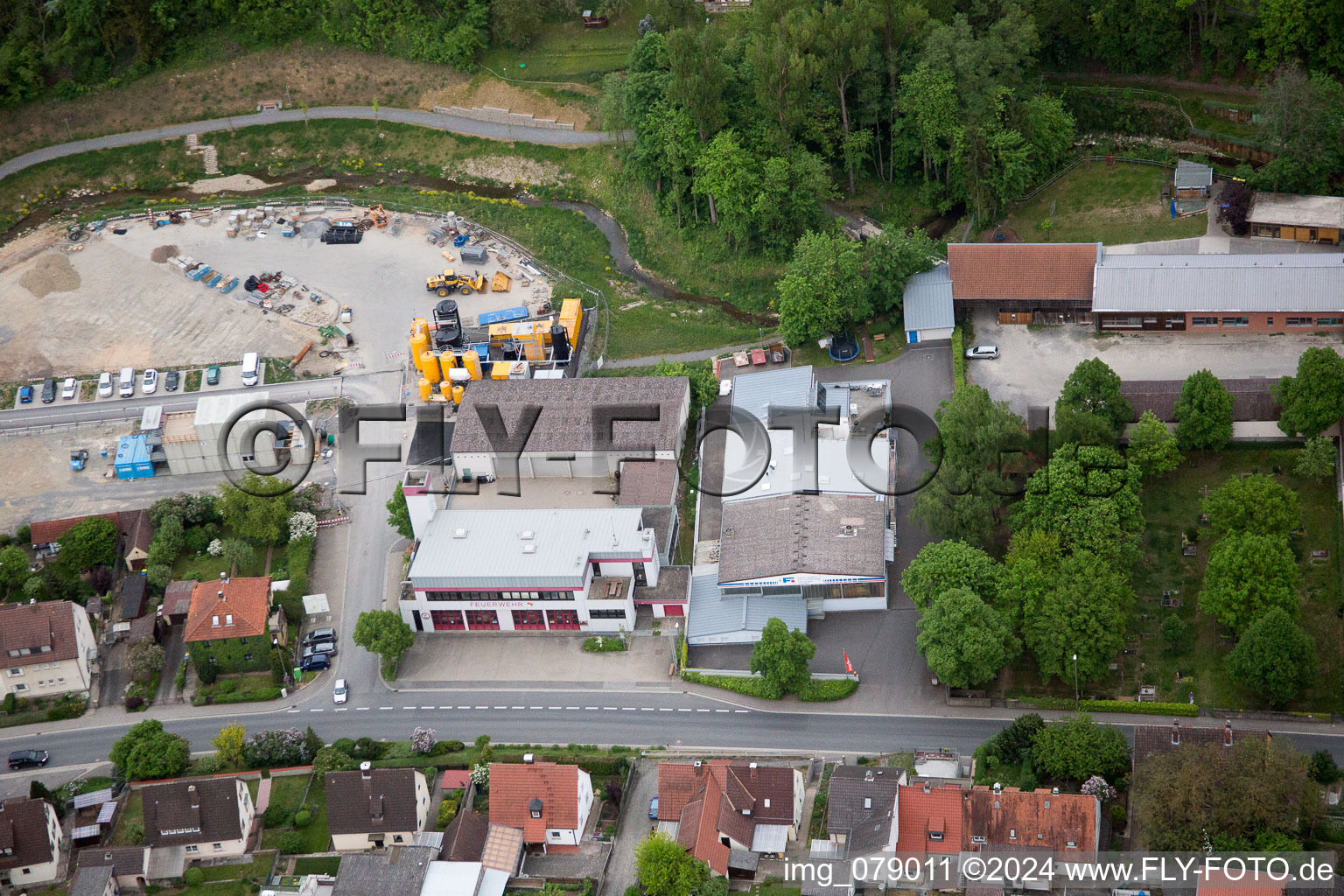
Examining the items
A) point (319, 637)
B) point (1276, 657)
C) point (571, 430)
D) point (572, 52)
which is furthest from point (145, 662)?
point (572, 52)

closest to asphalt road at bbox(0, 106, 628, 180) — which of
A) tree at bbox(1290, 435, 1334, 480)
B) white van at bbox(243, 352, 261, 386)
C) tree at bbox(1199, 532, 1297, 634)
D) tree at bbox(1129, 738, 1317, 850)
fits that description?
white van at bbox(243, 352, 261, 386)

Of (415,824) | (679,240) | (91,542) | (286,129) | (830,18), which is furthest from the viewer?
(286,129)

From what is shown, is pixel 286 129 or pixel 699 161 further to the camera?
pixel 286 129

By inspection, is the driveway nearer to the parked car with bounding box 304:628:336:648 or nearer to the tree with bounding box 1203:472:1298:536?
the tree with bounding box 1203:472:1298:536

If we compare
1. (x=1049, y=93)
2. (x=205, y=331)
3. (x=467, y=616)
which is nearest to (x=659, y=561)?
(x=467, y=616)

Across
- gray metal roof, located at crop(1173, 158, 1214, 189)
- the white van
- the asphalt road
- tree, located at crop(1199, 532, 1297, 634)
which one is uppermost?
the asphalt road

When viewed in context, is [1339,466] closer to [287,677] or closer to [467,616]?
[467,616]

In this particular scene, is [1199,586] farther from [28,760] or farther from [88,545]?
[88,545]
